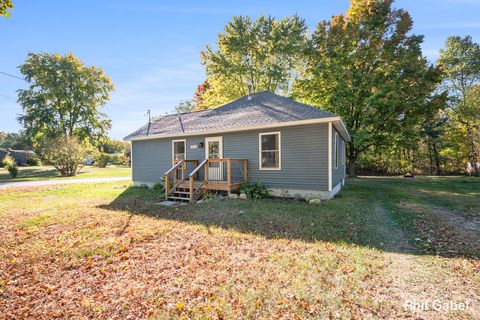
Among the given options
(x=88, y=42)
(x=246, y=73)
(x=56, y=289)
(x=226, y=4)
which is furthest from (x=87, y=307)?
(x=246, y=73)

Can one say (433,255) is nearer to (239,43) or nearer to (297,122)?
(297,122)

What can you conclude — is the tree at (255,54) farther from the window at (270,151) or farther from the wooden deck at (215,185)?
the wooden deck at (215,185)

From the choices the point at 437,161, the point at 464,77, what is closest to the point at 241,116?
the point at 437,161

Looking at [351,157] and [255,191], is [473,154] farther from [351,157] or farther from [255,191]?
[255,191]

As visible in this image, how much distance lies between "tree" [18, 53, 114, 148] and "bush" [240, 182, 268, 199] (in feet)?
80.3

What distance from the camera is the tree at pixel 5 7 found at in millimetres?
4277

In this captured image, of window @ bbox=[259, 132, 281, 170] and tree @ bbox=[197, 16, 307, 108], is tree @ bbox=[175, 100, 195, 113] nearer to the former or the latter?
tree @ bbox=[197, 16, 307, 108]

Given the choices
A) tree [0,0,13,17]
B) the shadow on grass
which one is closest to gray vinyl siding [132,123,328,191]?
the shadow on grass

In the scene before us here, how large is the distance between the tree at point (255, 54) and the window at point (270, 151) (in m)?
13.2

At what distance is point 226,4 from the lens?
31.9 ft

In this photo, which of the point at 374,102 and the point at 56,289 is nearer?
the point at 56,289

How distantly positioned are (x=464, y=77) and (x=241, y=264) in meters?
28.6

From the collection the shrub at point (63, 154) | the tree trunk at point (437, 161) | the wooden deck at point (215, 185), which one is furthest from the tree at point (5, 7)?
the tree trunk at point (437, 161)

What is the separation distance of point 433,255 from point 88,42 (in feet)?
55.5
